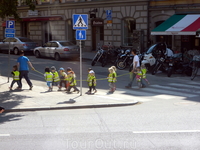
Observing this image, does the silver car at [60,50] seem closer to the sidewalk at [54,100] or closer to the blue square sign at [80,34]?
the sidewalk at [54,100]

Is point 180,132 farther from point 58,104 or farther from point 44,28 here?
point 44,28

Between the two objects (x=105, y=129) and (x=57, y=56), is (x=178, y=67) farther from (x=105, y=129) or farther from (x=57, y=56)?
(x=105, y=129)

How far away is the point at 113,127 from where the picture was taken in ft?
29.6

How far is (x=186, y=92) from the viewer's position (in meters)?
14.8

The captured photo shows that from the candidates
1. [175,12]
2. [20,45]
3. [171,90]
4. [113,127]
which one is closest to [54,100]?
[113,127]

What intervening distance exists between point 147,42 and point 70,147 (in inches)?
914

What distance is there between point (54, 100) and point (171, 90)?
5.17 meters

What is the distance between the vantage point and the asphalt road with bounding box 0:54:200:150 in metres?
7.53

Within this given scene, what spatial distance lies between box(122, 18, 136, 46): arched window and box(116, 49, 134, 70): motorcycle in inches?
350

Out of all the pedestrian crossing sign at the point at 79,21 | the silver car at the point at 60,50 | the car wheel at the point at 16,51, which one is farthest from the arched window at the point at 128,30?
the pedestrian crossing sign at the point at 79,21

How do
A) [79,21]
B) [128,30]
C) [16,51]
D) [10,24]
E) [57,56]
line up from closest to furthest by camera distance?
1. [79,21]
2. [10,24]
3. [57,56]
4. [128,30]
5. [16,51]

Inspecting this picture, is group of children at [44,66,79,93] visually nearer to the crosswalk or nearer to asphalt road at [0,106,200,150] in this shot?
the crosswalk

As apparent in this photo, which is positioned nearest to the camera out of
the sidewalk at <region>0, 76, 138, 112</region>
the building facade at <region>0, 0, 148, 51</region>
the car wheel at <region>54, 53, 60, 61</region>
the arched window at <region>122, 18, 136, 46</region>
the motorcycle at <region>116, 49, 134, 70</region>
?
the sidewalk at <region>0, 76, 138, 112</region>

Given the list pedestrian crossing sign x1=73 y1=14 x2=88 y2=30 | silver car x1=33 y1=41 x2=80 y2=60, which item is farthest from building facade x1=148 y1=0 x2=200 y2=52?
pedestrian crossing sign x1=73 y1=14 x2=88 y2=30
